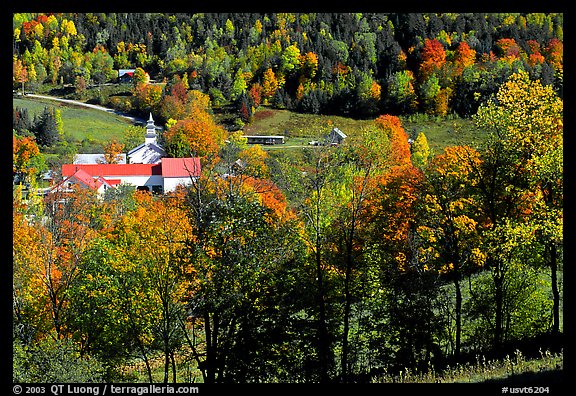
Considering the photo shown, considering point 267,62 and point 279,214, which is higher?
point 267,62

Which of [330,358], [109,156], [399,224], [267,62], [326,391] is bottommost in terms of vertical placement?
[330,358]

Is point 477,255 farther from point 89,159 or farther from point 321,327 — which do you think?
point 89,159

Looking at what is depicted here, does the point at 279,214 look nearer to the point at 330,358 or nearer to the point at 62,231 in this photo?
the point at 330,358

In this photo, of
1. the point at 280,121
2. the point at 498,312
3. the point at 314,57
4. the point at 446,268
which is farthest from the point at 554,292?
the point at 314,57

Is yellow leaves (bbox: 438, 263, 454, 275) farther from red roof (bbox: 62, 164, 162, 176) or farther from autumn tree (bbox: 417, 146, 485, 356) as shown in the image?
red roof (bbox: 62, 164, 162, 176)

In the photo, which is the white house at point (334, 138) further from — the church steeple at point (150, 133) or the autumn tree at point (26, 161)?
the church steeple at point (150, 133)

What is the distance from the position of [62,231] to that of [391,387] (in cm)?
2006

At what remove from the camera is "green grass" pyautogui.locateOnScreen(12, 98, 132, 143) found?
6367 cm

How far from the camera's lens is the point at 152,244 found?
15180 millimetres

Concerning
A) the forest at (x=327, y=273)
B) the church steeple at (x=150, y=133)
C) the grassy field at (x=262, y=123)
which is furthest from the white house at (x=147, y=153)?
the forest at (x=327, y=273)

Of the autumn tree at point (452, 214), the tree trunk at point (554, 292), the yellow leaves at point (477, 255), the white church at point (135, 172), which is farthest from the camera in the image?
the white church at point (135, 172)

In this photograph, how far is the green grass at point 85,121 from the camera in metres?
63.7

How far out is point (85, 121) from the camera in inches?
2682
